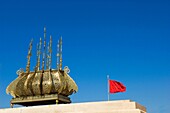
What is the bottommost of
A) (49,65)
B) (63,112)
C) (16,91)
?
(63,112)

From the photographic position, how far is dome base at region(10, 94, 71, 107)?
1046 inches

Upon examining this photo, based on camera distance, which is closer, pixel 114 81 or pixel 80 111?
pixel 80 111

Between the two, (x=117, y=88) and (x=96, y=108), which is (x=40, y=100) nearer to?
(x=96, y=108)

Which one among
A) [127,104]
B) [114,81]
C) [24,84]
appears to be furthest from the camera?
[24,84]

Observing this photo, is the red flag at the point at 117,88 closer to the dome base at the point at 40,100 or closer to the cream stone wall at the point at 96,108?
the cream stone wall at the point at 96,108

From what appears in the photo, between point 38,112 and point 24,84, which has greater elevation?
point 24,84

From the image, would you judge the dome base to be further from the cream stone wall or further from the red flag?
the red flag

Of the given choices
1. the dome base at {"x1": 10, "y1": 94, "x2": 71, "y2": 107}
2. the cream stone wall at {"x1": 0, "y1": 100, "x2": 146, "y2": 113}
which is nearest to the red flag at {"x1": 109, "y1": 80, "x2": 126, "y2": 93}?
the cream stone wall at {"x1": 0, "y1": 100, "x2": 146, "y2": 113}

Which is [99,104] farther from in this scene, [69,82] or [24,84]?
[24,84]

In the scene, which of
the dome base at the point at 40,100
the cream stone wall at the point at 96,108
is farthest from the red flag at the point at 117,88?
the dome base at the point at 40,100

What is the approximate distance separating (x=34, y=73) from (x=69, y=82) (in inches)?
120

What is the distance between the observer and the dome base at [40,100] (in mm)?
26562

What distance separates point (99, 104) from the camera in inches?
941

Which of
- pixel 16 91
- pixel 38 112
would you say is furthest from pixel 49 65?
pixel 38 112
